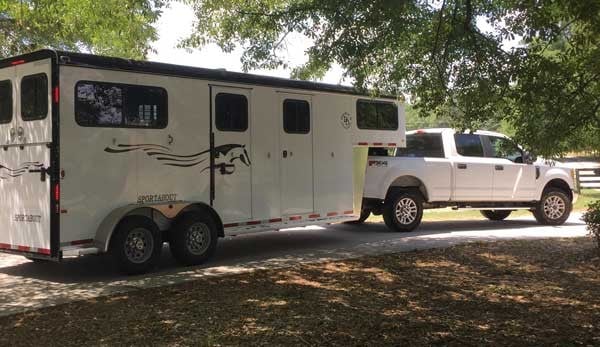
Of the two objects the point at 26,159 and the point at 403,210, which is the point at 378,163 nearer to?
the point at 403,210

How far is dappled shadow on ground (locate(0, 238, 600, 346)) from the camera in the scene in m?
5.19

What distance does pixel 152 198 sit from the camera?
8367 millimetres

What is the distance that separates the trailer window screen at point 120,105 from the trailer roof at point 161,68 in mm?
242

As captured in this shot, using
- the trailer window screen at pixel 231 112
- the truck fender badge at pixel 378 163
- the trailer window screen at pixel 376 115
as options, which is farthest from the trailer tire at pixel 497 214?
the trailer window screen at pixel 231 112

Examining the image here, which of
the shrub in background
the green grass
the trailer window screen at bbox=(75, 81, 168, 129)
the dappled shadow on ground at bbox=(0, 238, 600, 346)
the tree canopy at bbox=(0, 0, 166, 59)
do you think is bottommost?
the dappled shadow on ground at bbox=(0, 238, 600, 346)

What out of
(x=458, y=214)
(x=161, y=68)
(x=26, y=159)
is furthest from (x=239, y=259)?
(x=458, y=214)

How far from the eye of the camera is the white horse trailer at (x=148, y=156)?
7.55 m

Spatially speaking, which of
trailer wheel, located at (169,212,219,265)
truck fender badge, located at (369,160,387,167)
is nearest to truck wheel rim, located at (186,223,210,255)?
trailer wheel, located at (169,212,219,265)

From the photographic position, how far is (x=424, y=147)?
12820 mm

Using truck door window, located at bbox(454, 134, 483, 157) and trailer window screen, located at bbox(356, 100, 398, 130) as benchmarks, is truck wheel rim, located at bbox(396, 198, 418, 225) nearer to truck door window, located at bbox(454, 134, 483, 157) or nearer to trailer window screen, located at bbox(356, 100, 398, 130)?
trailer window screen, located at bbox(356, 100, 398, 130)

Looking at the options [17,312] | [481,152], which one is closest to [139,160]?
[17,312]

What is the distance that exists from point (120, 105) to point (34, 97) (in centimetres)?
103

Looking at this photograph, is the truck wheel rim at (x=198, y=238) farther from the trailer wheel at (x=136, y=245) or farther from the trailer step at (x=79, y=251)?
the trailer step at (x=79, y=251)

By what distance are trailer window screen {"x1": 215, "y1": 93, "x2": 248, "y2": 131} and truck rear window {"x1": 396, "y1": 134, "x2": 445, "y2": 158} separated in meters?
4.30
